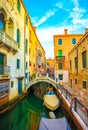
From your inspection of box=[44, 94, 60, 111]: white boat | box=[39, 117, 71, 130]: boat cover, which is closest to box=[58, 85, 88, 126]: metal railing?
box=[39, 117, 71, 130]: boat cover

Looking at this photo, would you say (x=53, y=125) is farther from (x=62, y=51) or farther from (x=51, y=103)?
(x=62, y=51)

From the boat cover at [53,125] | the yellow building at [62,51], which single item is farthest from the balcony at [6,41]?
the yellow building at [62,51]

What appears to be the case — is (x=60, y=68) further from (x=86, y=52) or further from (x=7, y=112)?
(x=7, y=112)

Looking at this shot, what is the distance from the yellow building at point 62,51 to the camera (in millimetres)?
32625

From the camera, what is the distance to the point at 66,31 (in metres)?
34.0

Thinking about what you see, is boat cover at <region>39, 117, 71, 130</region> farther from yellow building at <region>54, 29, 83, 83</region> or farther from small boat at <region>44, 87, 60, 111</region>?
yellow building at <region>54, 29, 83, 83</region>

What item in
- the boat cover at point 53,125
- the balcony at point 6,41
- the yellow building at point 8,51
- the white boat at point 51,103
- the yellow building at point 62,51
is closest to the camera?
the boat cover at point 53,125

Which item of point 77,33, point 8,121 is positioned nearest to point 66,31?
point 77,33

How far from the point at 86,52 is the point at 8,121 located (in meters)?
9.33

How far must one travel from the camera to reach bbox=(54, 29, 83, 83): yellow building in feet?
107

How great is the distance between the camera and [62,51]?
109 feet

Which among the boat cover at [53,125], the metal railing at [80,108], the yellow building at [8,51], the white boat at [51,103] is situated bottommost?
the white boat at [51,103]

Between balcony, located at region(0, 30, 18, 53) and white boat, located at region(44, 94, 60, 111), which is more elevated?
balcony, located at region(0, 30, 18, 53)

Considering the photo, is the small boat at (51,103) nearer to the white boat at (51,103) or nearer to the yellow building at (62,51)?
the white boat at (51,103)
